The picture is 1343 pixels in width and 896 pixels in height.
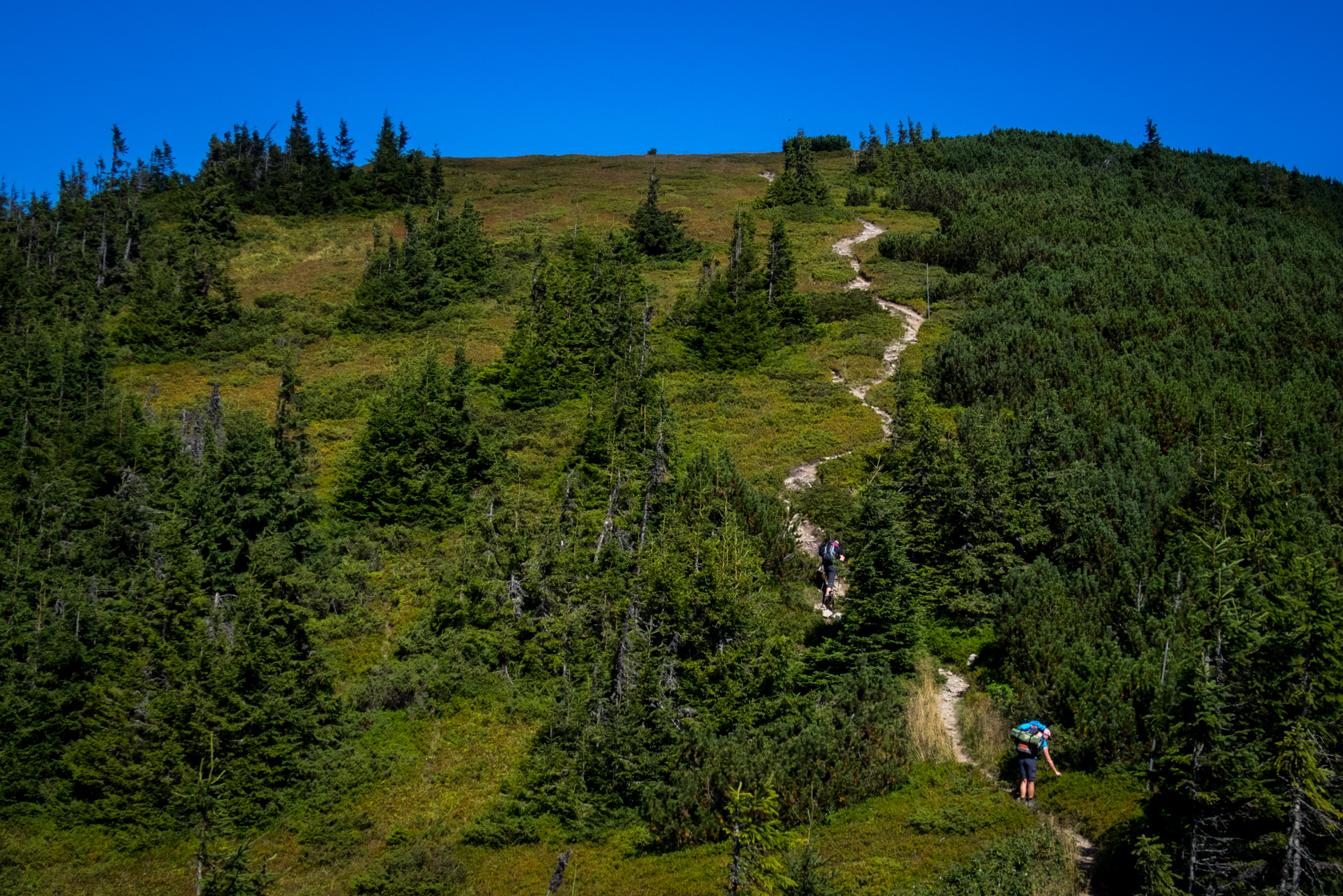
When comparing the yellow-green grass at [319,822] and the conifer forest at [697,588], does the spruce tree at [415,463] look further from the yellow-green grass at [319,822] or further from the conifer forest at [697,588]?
the yellow-green grass at [319,822]

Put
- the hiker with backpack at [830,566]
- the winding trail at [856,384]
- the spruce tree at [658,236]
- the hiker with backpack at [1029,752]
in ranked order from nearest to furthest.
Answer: the hiker with backpack at [1029,752]
the hiker with backpack at [830,566]
the winding trail at [856,384]
the spruce tree at [658,236]

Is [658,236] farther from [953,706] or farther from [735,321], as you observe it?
[953,706]

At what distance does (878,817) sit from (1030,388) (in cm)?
2586

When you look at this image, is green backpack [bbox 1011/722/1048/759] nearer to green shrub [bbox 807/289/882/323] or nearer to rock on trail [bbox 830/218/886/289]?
green shrub [bbox 807/289/882/323]

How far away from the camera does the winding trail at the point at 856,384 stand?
27.9 m

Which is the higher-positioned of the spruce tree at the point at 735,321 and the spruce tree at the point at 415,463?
the spruce tree at the point at 735,321

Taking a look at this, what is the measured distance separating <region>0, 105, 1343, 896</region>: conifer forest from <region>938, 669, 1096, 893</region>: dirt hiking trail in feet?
0.25

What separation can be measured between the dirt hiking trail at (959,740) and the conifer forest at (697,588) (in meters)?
0.08

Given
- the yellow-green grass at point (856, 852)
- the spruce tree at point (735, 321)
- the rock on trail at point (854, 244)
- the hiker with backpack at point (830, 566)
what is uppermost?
the rock on trail at point (854, 244)

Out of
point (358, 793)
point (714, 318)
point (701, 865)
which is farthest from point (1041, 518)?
point (714, 318)

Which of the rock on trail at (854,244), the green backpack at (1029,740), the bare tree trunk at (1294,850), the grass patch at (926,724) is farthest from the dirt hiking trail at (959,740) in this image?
the rock on trail at (854,244)

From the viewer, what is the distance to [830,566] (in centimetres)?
2444

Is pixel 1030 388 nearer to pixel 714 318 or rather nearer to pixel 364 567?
pixel 714 318

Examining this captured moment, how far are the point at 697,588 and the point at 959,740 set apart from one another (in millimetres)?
5817
